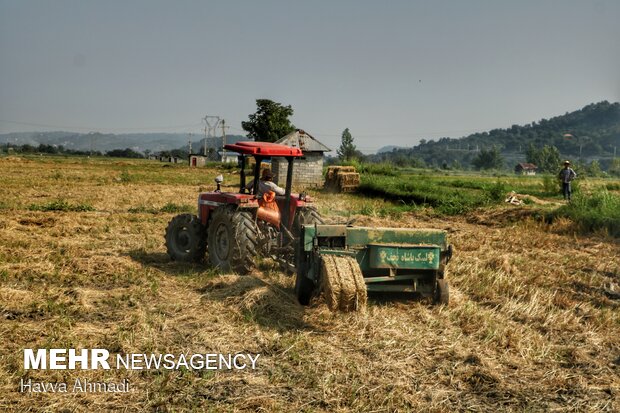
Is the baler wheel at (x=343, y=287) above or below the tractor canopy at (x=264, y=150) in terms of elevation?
below

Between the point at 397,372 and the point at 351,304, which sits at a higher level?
the point at 351,304

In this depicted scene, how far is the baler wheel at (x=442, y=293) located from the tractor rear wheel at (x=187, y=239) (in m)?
4.21

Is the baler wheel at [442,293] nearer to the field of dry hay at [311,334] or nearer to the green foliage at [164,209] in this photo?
the field of dry hay at [311,334]

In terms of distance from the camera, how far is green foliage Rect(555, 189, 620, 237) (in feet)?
48.6

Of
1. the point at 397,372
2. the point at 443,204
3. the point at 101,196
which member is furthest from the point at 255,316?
the point at 101,196

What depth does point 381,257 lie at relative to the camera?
689 cm

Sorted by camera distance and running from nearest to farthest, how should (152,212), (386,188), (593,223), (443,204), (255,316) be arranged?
1. (255,316)
2. (593,223)
3. (152,212)
4. (443,204)
5. (386,188)

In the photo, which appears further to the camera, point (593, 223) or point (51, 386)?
point (593, 223)

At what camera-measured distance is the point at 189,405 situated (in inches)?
175

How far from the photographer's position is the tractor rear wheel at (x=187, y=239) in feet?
31.8

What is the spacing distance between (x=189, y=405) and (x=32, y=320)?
111 inches

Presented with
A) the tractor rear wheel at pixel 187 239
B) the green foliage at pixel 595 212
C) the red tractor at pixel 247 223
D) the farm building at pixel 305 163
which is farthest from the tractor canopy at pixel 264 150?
the farm building at pixel 305 163

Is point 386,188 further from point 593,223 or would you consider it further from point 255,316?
point 255,316

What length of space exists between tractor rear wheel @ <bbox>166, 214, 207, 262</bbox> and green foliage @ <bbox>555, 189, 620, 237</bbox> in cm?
1045
